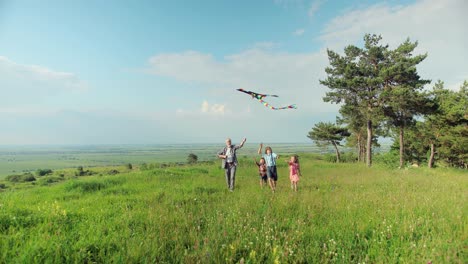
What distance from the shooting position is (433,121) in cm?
3183

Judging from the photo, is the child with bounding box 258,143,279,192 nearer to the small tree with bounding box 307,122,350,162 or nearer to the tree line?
the tree line

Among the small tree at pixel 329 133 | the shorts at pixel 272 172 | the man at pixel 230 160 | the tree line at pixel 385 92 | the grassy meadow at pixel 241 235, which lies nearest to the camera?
the grassy meadow at pixel 241 235

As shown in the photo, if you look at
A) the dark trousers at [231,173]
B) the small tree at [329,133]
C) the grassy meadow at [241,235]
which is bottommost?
the grassy meadow at [241,235]

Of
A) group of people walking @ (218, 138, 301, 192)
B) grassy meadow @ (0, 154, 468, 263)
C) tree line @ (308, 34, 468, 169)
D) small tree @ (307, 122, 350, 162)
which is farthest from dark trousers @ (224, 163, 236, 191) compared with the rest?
small tree @ (307, 122, 350, 162)

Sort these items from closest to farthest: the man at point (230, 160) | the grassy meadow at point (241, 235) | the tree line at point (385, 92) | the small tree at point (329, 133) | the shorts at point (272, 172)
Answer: the grassy meadow at point (241, 235) < the man at point (230, 160) < the shorts at point (272, 172) < the tree line at point (385, 92) < the small tree at point (329, 133)

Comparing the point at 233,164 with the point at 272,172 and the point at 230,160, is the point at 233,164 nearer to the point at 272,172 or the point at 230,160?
the point at 230,160

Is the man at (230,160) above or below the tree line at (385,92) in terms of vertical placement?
below

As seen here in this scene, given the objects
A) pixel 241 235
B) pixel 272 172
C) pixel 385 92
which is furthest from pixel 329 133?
pixel 241 235

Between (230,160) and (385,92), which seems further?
(385,92)

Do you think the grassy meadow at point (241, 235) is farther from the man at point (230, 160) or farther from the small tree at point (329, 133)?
the small tree at point (329, 133)

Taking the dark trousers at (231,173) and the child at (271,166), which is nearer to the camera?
the dark trousers at (231,173)

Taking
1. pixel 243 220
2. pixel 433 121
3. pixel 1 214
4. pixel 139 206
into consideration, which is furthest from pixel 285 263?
pixel 433 121

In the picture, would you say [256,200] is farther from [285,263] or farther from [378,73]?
[378,73]

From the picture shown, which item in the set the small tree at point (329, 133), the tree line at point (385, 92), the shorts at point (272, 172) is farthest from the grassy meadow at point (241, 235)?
the small tree at point (329, 133)
